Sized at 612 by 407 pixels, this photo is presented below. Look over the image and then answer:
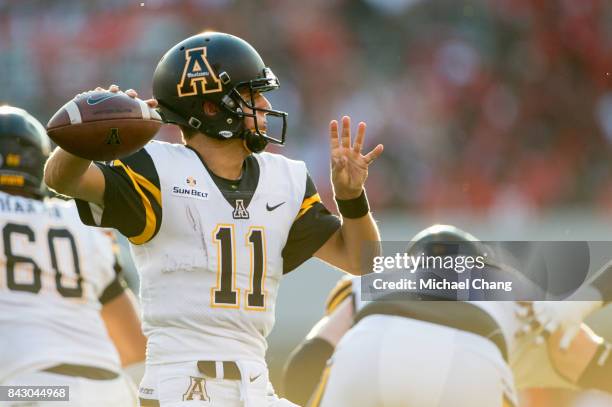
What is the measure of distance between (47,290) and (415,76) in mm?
7046

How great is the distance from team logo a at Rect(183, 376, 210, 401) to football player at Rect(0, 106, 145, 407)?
133 centimetres

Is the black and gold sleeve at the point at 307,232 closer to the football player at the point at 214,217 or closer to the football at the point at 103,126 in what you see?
the football player at the point at 214,217

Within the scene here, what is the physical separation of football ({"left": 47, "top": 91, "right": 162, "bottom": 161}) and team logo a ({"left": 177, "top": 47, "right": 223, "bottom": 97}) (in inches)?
19.3

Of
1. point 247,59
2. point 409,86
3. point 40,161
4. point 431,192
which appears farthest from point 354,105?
point 247,59

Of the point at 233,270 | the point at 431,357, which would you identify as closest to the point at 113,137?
the point at 233,270

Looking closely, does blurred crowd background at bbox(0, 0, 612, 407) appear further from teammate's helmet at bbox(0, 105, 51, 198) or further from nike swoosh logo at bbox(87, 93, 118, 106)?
nike swoosh logo at bbox(87, 93, 118, 106)

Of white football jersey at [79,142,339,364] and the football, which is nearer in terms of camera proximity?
the football

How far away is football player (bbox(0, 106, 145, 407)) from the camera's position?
434 cm

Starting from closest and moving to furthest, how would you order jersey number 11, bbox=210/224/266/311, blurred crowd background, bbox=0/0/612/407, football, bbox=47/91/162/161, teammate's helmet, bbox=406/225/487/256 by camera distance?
1. football, bbox=47/91/162/161
2. jersey number 11, bbox=210/224/266/311
3. teammate's helmet, bbox=406/225/487/256
4. blurred crowd background, bbox=0/0/612/407

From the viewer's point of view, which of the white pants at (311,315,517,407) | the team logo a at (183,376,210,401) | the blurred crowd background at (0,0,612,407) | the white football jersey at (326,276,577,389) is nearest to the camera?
the team logo a at (183,376,210,401)

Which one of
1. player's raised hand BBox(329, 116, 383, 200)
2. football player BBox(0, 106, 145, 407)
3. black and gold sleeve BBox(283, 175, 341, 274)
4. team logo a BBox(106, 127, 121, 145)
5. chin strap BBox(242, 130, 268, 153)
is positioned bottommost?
football player BBox(0, 106, 145, 407)

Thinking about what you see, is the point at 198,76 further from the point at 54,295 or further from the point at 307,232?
the point at 54,295

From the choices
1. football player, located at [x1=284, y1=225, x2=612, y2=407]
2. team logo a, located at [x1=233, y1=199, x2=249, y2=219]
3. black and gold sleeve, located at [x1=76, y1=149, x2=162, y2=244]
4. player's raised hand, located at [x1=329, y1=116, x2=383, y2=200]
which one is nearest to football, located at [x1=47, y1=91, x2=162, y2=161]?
black and gold sleeve, located at [x1=76, y1=149, x2=162, y2=244]

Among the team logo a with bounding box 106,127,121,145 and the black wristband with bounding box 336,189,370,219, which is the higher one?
the team logo a with bounding box 106,127,121,145
